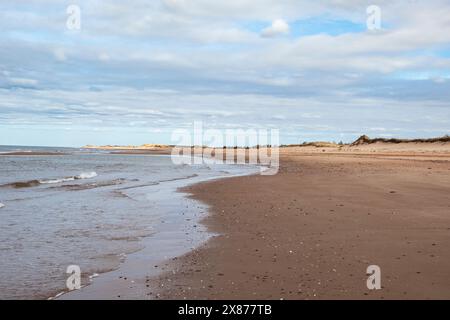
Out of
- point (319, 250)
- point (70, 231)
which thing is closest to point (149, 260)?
point (319, 250)

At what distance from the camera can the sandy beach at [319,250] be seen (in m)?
5.85

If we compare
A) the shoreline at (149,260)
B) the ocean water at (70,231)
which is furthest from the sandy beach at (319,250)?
the ocean water at (70,231)

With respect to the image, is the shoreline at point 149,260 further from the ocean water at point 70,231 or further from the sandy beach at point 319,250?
the sandy beach at point 319,250

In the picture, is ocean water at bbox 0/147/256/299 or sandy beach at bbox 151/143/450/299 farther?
ocean water at bbox 0/147/256/299

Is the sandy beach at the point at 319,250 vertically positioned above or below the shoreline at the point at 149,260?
above

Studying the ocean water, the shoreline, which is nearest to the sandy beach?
the shoreline

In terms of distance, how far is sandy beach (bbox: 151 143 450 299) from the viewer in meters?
5.85

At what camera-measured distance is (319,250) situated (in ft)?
25.7

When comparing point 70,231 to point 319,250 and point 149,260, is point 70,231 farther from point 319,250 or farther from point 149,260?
point 319,250

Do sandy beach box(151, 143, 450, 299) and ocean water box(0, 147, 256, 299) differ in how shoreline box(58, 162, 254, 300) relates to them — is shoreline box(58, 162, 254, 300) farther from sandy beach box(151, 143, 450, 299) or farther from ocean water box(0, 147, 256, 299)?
sandy beach box(151, 143, 450, 299)

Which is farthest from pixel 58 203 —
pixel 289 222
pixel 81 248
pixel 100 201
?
pixel 289 222

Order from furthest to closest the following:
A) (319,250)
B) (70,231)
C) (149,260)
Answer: (70,231)
(319,250)
(149,260)

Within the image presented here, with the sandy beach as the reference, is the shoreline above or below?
below
